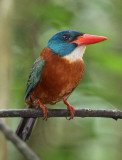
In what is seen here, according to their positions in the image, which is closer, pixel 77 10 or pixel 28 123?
pixel 28 123

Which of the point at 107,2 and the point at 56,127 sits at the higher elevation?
the point at 107,2

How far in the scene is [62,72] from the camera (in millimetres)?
3062

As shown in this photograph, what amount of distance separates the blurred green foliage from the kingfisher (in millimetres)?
835

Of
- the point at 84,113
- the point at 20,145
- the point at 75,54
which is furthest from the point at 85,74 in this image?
the point at 20,145

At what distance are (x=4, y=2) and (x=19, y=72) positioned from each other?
114cm

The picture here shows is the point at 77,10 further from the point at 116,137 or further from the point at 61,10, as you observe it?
the point at 116,137

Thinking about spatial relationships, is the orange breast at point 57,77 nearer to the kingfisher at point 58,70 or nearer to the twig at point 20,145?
the kingfisher at point 58,70

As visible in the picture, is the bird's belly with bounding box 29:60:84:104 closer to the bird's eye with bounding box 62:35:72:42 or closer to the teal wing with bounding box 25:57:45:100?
the teal wing with bounding box 25:57:45:100

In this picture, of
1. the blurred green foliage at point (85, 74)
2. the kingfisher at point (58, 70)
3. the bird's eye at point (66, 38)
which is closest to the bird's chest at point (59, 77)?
the kingfisher at point (58, 70)

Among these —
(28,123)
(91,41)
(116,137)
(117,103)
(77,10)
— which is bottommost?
(116,137)

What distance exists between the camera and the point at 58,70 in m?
3.06

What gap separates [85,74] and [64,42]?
48.9 inches

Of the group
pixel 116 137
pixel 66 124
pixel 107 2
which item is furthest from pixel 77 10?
pixel 116 137

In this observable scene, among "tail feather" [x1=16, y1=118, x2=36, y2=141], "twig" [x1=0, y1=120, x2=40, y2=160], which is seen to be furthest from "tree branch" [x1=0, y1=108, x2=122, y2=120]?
"twig" [x1=0, y1=120, x2=40, y2=160]
